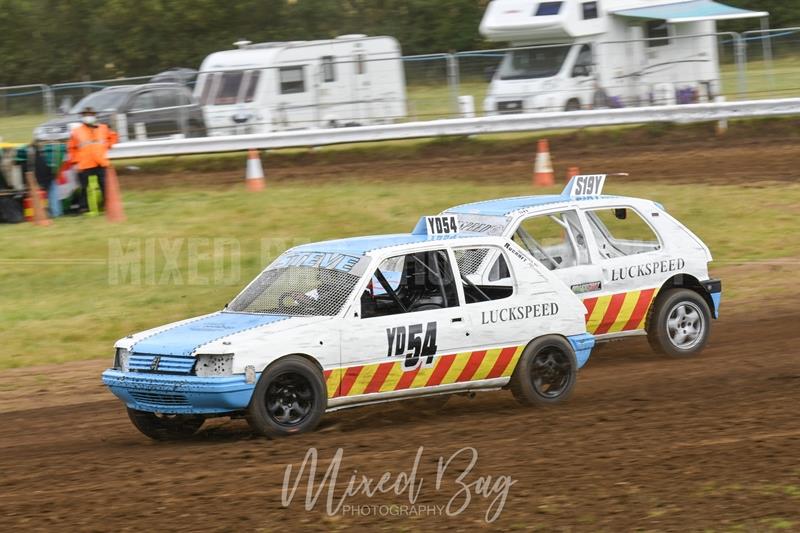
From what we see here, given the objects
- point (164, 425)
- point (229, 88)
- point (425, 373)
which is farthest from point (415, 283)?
point (229, 88)

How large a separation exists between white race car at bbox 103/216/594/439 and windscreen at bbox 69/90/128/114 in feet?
56.7

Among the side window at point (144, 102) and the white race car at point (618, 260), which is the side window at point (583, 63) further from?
the white race car at point (618, 260)

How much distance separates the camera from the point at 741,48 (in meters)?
23.7

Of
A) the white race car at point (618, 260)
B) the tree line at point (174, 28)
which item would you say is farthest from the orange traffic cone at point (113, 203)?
the tree line at point (174, 28)

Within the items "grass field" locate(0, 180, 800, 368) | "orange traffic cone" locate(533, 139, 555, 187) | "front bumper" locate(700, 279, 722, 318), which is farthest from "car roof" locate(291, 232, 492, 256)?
"orange traffic cone" locate(533, 139, 555, 187)

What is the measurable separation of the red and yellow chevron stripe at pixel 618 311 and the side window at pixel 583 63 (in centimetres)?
1384

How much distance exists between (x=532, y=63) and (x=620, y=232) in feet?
46.2

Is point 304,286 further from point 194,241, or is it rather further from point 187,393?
point 194,241

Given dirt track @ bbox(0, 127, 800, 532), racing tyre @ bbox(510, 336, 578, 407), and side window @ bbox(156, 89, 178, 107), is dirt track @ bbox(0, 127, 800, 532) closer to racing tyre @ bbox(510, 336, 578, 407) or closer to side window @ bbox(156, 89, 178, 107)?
racing tyre @ bbox(510, 336, 578, 407)

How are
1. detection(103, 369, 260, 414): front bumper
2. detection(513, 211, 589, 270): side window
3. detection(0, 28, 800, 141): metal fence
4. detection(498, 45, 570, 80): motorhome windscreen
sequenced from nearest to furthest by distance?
detection(103, 369, 260, 414): front bumper → detection(513, 211, 589, 270): side window → detection(0, 28, 800, 141): metal fence → detection(498, 45, 570, 80): motorhome windscreen

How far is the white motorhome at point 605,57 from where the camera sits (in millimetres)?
23984

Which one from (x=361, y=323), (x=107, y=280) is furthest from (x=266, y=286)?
(x=107, y=280)

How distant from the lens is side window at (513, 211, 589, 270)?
426 inches

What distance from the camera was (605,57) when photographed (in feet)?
78.5
